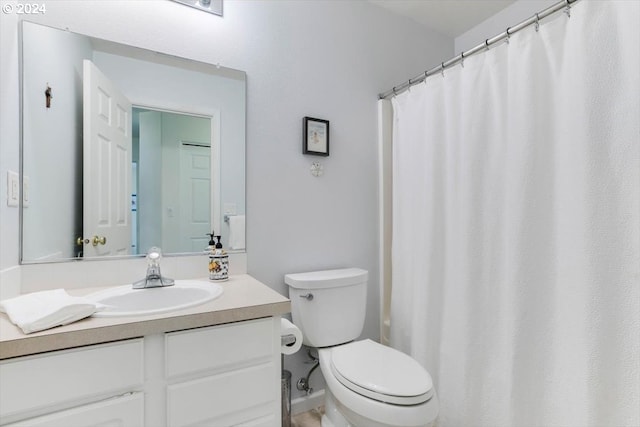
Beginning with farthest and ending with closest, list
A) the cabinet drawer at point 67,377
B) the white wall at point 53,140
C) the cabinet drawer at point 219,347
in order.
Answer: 1. the white wall at point 53,140
2. the cabinet drawer at point 219,347
3. the cabinet drawer at point 67,377

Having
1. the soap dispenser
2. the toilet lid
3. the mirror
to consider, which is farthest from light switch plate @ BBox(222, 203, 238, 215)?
the toilet lid

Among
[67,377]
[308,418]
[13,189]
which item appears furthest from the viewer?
[308,418]

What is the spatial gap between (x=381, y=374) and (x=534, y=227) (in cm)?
81

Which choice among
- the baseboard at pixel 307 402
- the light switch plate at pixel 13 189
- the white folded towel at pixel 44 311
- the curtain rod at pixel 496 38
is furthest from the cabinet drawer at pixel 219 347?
the curtain rod at pixel 496 38

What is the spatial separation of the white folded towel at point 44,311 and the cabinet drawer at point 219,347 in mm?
232

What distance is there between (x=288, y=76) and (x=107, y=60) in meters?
0.81

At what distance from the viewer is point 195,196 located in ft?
4.85

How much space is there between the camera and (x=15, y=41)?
1137 millimetres

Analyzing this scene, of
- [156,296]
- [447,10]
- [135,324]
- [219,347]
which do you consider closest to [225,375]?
[219,347]

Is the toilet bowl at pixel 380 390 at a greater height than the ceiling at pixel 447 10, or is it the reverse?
the ceiling at pixel 447 10

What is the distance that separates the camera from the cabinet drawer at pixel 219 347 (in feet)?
2.93

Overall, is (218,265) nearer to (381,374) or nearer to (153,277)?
(153,277)

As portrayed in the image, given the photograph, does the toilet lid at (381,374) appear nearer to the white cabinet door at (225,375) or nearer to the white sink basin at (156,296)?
the white cabinet door at (225,375)

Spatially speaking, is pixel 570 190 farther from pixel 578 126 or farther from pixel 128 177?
pixel 128 177
